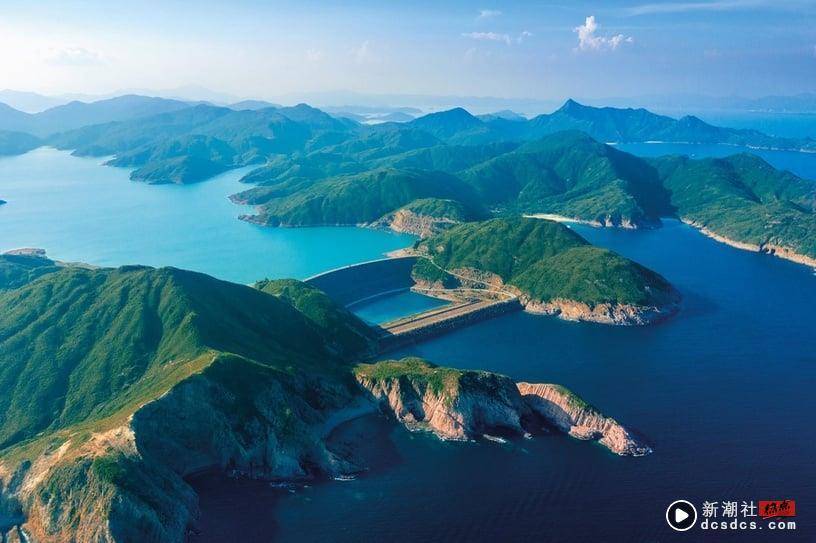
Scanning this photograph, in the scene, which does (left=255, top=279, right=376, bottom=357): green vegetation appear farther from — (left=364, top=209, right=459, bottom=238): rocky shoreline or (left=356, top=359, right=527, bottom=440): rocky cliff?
(left=364, top=209, right=459, bottom=238): rocky shoreline

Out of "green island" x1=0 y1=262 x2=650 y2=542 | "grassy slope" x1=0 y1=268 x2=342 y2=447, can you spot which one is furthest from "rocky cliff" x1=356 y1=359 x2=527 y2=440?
"grassy slope" x1=0 y1=268 x2=342 y2=447

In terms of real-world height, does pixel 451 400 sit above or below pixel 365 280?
above

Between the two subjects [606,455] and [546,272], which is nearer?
[606,455]

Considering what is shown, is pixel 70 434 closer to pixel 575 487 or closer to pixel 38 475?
pixel 38 475

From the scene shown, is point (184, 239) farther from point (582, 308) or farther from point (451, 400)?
point (451, 400)

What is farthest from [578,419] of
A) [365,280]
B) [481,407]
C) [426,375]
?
[365,280]

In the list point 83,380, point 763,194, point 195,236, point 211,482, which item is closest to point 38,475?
point 211,482
